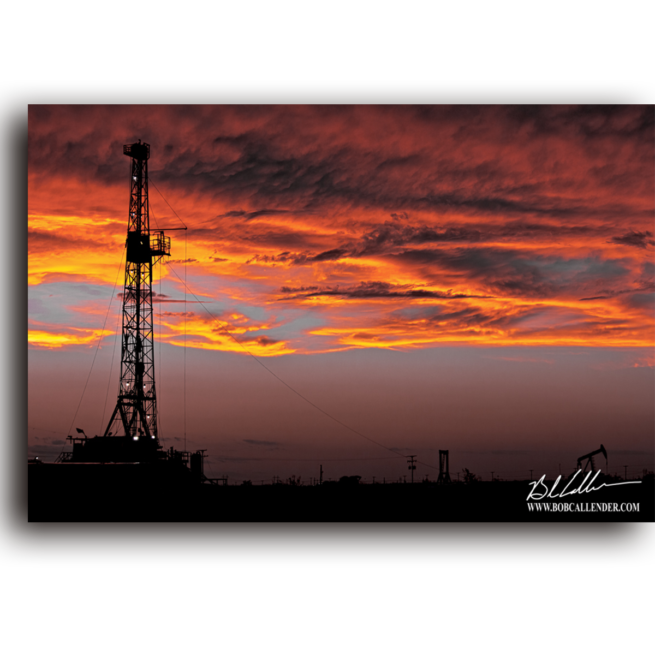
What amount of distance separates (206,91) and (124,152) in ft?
155

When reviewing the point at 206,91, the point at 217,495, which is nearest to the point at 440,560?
the point at 206,91

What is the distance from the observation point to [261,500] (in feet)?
217

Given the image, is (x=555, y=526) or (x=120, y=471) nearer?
(x=555, y=526)

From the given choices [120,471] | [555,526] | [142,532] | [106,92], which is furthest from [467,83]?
[120,471]

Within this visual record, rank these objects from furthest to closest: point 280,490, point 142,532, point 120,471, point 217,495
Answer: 1. point 280,490
2. point 217,495
3. point 120,471
4. point 142,532

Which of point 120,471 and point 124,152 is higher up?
point 124,152

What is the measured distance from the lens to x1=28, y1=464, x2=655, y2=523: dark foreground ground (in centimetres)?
5128

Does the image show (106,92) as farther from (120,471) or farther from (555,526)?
(120,471)

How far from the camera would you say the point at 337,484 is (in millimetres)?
71312

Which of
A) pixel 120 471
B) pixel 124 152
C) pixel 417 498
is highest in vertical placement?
pixel 124 152

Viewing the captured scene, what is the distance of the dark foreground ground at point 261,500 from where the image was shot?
51281 mm

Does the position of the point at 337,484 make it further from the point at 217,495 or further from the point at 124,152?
the point at 124,152

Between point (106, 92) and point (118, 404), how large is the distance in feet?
161

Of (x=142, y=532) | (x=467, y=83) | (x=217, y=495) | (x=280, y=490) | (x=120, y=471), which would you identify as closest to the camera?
(x=467, y=83)
